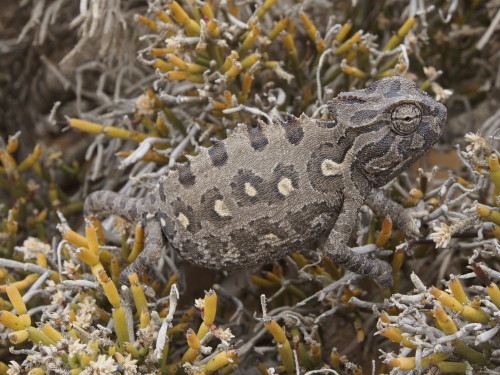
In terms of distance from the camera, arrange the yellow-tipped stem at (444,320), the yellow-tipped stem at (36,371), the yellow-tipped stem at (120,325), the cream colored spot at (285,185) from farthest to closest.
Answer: the cream colored spot at (285,185)
the yellow-tipped stem at (120,325)
the yellow-tipped stem at (36,371)
the yellow-tipped stem at (444,320)

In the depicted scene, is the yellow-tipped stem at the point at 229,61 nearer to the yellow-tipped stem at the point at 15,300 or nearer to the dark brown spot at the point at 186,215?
the dark brown spot at the point at 186,215

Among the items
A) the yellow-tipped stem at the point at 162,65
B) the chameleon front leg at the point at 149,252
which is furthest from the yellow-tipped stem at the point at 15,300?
the yellow-tipped stem at the point at 162,65

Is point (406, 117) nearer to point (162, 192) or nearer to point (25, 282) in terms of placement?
point (162, 192)

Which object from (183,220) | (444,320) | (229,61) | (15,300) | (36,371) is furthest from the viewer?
(229,61)

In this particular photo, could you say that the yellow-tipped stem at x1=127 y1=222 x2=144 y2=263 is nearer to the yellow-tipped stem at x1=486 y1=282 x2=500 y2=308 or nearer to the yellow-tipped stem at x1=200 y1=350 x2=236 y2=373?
the yellow-tipped stem at x1=200 y1=350 x2=236 y2=373

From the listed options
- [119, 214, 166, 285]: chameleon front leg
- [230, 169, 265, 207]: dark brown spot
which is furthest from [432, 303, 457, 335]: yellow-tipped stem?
[119, 214, 166, 285]: chameleon front leg

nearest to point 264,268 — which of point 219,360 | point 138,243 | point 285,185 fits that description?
point 138,243

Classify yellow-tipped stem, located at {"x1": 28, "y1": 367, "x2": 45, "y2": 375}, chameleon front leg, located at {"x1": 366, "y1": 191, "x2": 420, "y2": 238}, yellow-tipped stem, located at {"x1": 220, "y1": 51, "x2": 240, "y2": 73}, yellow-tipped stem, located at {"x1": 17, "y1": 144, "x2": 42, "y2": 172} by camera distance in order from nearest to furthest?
yellow-tipped stem, located at {"x1": 28, "y1": 367, "x2": 45, "y2": 375}, chameleon front leg, located at {"x1": 366, "y1": 191, "x2": 420, "y2": 238}, yellow-tipped stem, located at {"x1": 220, "y1": 51, "x2": 240, "y2": 73}, yellow-tipped stem, located at {"x1": 17, "y1": 144, "x2": 42, "y2": 172}
